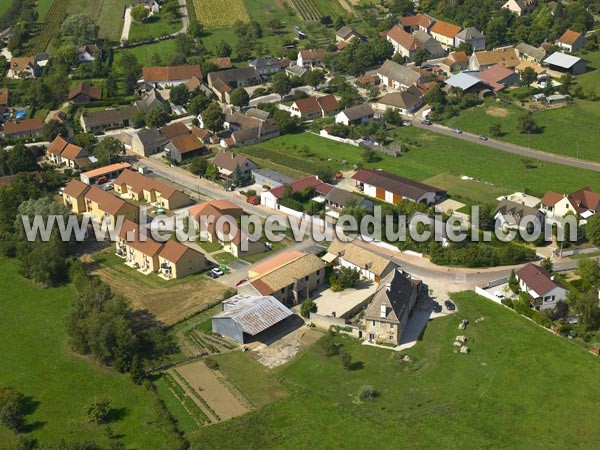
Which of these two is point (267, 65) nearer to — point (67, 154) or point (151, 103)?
point (151, 103)

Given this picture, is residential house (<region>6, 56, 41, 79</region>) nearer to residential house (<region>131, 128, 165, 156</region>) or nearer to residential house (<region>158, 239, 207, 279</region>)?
residential house (<region>131, 128, 165, 156</region>)

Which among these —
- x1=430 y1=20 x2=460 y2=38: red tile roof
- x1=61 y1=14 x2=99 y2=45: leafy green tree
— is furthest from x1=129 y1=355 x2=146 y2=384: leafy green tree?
x1=430 y1=20 x2=460 y2=38: red tile roof

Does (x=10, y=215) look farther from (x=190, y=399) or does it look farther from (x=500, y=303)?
(x=500, y=303)

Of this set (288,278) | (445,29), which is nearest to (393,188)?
(288,278)

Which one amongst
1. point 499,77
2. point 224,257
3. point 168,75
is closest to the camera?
point 224,257

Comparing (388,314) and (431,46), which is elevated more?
(388,314)

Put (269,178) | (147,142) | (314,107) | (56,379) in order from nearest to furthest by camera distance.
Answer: (56,379) → (269,178) → (147,142) → (314,107)

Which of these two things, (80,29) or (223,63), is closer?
(223,63)
